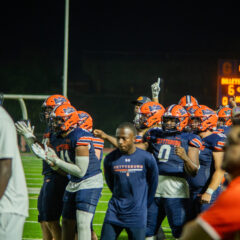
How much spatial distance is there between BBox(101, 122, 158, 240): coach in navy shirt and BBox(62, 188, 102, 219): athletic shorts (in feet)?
1.59

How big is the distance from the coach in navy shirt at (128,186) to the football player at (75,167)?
450 mm

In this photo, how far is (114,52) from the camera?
143ft

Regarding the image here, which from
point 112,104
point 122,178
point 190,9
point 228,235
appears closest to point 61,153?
point 122,178

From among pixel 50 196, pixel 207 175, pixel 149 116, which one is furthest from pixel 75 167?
pixel 207 175

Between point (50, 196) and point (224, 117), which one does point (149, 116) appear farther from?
point (224, 117)

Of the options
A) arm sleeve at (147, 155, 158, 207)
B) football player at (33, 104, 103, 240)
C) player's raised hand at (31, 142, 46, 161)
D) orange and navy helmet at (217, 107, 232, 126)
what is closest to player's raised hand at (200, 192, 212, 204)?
arm sleeve at (147, 155, 158, 207)

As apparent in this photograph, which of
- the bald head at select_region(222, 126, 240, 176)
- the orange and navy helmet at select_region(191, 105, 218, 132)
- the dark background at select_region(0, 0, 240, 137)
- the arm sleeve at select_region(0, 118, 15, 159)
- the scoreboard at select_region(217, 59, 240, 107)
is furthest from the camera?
the dark background at select_region(0, 0, 240, 137)

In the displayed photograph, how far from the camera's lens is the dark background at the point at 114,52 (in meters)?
41.7

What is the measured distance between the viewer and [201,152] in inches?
244

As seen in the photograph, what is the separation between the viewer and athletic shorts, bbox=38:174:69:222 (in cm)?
626

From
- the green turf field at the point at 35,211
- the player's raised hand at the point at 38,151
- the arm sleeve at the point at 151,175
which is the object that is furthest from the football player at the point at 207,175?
the green turf field at the point at 35,211

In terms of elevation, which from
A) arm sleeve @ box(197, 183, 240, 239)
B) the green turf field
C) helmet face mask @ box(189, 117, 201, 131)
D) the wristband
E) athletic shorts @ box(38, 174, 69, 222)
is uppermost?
arm sleeve @ box(197, 183, 240, 239)

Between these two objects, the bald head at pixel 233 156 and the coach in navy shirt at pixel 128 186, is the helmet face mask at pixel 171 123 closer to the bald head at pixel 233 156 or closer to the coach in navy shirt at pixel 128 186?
the coach in navy shirt at pixel 128 186

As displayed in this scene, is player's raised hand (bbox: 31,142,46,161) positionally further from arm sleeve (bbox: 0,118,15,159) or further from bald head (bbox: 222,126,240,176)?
bald head (bbox: 222,126,240,176)
